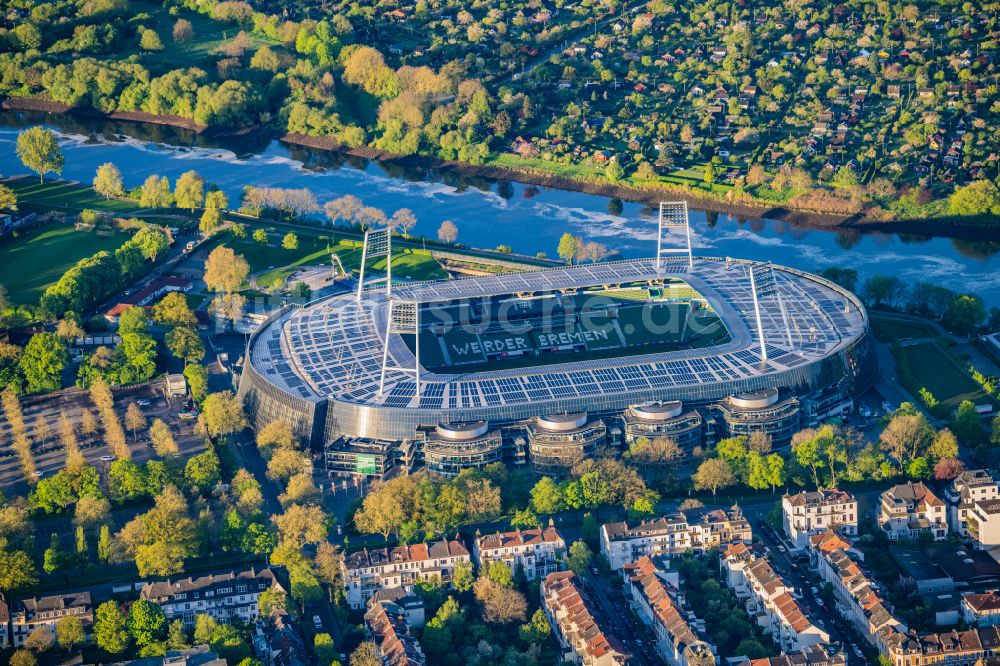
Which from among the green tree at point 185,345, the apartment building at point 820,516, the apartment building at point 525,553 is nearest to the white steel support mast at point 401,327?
the green tree at point 185,345

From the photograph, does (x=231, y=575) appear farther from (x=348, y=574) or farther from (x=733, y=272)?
(x=733, y=272)

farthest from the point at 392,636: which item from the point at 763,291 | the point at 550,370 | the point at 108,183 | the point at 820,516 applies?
the point at 108,183

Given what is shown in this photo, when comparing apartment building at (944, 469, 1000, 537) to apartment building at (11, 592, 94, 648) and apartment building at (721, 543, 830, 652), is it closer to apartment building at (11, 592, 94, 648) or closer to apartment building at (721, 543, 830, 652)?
apartment building at (721, 543, 830, 652)

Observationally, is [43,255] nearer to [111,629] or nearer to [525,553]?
[111,629]

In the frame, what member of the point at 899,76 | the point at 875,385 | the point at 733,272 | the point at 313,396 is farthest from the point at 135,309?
the point at 899,76

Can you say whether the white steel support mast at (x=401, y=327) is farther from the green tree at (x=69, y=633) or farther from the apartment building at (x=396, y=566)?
the green tree at (x=69, y=633)
